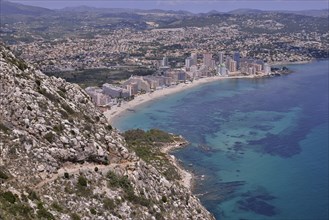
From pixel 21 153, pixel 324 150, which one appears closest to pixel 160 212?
pixel 21 153

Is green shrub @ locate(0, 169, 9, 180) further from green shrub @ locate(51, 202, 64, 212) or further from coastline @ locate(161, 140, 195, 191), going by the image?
coastline @ locate(161, 140, 195, 191)

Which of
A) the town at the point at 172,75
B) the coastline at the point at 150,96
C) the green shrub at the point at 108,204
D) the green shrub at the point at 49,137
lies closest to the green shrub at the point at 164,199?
the green shrub at the point at 108,204

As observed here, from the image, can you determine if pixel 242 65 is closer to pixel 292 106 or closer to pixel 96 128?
pixel 292 106

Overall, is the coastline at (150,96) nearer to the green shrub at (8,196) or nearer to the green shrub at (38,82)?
the green shrub at (38,82)

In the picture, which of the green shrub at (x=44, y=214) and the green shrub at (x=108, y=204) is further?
the green shrub at (x=108, y=204)

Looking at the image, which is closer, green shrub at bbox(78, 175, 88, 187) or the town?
green shrub at bbox(78, 175, 88, 187)

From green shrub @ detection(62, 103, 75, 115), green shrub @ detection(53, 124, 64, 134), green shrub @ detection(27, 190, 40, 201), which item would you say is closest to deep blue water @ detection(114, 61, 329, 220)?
green shrub @ detection(62, 103, 75, 115)
